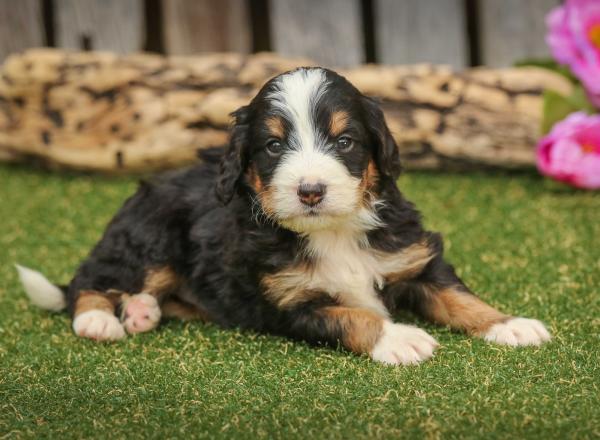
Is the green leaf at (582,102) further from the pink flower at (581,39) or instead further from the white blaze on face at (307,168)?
the white blaze on face at (307,168)

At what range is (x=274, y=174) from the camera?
12.6 ft

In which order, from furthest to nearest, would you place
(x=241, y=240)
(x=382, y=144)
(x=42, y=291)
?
(x=42, y=291), (x=241, y=240), (x=382, y=144)

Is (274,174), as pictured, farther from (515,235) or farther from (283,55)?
(283,55)

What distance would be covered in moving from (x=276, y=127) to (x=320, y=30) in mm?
3814

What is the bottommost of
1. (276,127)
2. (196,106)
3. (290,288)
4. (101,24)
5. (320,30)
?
(290,288)

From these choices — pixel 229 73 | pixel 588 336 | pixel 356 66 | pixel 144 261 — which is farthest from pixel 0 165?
pixel 588 336

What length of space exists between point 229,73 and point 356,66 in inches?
42.3

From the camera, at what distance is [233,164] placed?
404 cm

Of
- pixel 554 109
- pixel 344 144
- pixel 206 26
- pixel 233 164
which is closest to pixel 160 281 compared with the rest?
pixel 233 164

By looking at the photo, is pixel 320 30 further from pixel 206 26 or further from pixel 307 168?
pixel 307 168

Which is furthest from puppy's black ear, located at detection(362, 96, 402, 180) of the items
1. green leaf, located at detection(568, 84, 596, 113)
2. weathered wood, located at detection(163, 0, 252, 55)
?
weathered wood, located at detection(163, 0, 252, 55)

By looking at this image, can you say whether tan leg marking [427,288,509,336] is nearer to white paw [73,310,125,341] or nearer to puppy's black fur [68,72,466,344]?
puppy's black fur [68,72,466,344]

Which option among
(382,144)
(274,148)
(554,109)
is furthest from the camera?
(554,109)

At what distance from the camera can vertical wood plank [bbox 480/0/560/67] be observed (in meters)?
7.48
